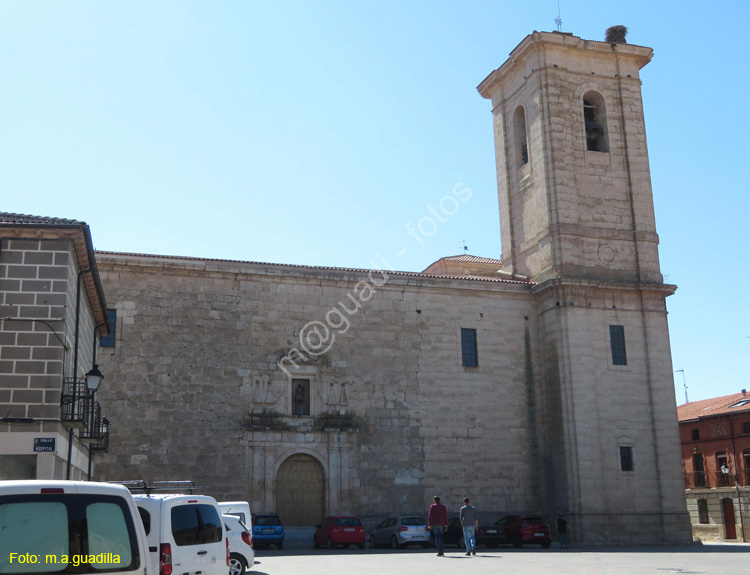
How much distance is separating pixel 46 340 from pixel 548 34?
23113 mm

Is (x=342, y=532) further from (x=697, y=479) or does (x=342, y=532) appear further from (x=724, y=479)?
(x=697, y=479)

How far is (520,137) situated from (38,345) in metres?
23.0

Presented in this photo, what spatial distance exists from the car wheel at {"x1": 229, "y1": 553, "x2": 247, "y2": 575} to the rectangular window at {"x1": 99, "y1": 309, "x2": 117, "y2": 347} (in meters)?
12.3

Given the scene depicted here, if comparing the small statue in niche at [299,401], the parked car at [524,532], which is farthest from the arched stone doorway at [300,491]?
the parked car at [524,532]

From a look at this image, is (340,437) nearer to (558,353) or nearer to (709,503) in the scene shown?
(558,353)

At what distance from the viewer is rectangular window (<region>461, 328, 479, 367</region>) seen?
29.0m

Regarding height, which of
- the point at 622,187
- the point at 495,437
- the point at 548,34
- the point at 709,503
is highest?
the point at 548,34

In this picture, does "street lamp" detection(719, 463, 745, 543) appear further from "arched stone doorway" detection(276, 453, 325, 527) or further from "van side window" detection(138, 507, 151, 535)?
"van side window" detection(138, 507, 151, 535)

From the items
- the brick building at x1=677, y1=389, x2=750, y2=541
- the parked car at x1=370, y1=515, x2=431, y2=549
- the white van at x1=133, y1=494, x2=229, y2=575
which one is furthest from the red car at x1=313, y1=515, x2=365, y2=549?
the brick building at x1=677, y1=389, x2=750, y2=541

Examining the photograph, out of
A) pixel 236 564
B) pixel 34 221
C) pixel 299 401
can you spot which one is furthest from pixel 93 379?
pixel 299 401

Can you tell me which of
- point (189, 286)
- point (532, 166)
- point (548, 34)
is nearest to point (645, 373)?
point (532, 166)

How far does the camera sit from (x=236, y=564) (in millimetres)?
14211

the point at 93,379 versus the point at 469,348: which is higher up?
the point at 469,348

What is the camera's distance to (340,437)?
87.2 ft
